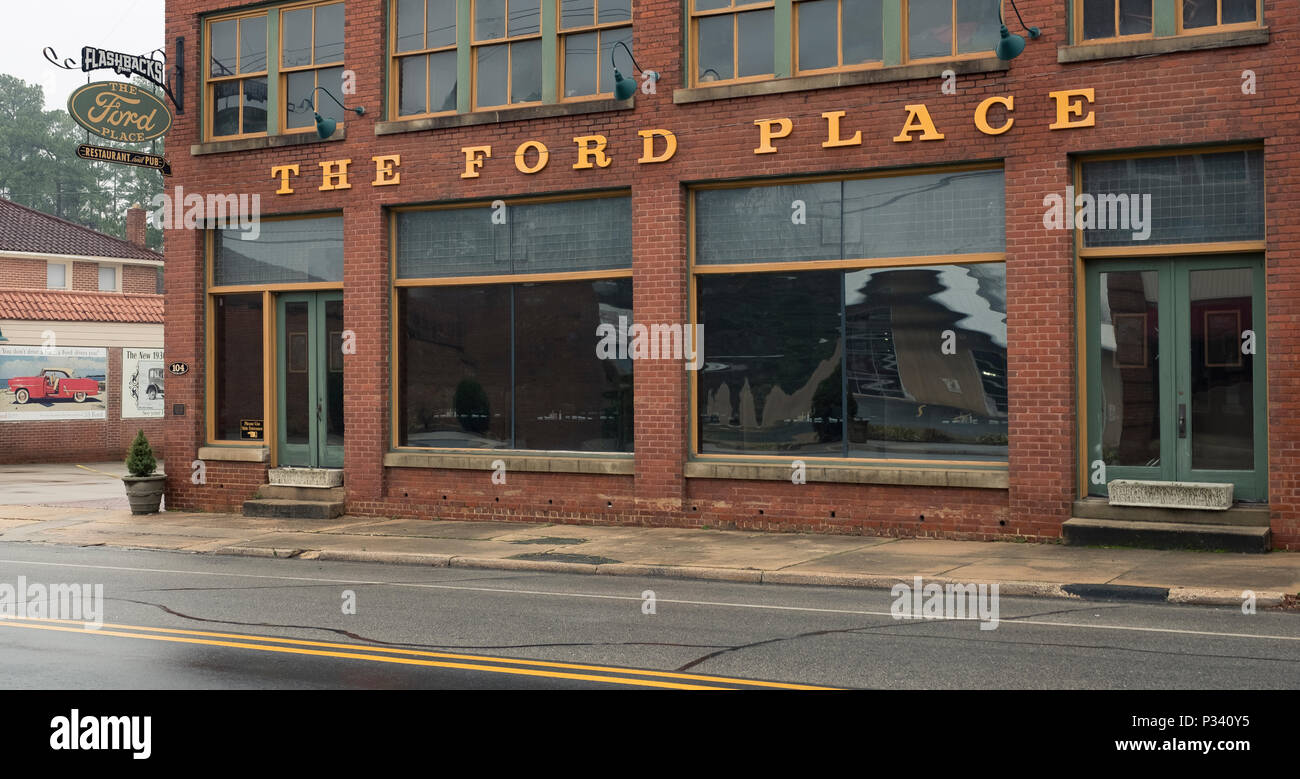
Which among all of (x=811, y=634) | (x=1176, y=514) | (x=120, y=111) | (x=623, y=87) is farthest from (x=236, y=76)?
(x=1176, y=514)

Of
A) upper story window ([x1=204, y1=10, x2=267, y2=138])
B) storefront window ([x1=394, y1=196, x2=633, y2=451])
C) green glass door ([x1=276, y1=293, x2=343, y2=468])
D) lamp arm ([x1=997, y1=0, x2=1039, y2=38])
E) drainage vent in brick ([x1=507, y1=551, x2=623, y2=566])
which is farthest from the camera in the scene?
upper story window ([x1=204, y1=10, x2=267, y2=138])

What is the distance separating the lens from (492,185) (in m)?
17.8

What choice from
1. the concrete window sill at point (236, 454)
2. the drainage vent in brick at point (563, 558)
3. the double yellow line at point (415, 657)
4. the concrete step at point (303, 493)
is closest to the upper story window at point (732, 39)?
the drainage vent in brick at point (563, 558)

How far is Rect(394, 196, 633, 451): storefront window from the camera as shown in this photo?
17.3 m

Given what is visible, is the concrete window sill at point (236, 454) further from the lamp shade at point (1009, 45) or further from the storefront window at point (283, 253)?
the lamp shade at point (1009, 45)

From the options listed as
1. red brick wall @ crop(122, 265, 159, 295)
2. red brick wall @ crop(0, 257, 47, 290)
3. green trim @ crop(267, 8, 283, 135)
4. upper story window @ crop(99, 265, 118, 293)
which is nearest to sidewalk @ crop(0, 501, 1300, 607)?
green trim @ crop(267, 8, 283, 135)

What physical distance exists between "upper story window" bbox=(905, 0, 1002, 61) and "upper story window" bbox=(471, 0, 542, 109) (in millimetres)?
5237

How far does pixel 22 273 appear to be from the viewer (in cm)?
4450

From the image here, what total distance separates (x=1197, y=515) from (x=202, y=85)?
51.9 ft

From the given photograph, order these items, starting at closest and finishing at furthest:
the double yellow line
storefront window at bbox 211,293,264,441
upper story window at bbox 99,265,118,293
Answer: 1. the double yellow line
2. storefront window at bbox 211,293,264,441
3. upper story window at bbox 99,265,118,293

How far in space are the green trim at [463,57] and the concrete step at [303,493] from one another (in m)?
5.87

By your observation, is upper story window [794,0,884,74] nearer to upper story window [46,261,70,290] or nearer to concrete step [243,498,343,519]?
concrete step [243,498,343,519]

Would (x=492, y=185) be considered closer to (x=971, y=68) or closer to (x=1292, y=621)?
(x=971, y=68)
